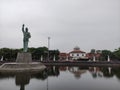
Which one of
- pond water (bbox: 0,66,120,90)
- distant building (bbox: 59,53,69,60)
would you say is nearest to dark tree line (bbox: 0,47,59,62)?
distant building (bbox: 59,53,69,60)

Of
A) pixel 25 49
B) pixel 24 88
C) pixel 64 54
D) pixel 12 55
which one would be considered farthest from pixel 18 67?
pixel 64 54

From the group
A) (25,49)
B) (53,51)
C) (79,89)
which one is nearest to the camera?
(79,89)

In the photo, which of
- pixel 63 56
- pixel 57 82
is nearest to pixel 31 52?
pixel 63 56

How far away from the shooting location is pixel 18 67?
23359mm

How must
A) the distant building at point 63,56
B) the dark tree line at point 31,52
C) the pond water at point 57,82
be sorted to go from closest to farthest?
the pond water at point 57,82 < the dark tree line at point 31,52 < the distant building at point 63,56

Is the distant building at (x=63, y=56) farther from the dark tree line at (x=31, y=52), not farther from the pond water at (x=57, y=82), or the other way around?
the pond water at (x=57, y=82)

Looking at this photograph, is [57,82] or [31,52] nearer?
[57,82]

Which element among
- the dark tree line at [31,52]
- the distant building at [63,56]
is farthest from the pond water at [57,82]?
the distant building at [63,56]

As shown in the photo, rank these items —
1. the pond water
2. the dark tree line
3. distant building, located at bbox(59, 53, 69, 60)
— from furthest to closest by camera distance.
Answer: distant building, located at bbox(59, 53, 69, 60)
the dark tree line
the pond water

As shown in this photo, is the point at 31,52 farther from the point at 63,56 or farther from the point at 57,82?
the point at 57,82

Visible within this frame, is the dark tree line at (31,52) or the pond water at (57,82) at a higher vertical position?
the dark tree line at (31,52)

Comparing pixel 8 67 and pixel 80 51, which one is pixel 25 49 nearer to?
pixel 8 67

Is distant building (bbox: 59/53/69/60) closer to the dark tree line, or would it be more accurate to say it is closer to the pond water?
the dark tree line

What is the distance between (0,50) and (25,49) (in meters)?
30.0
